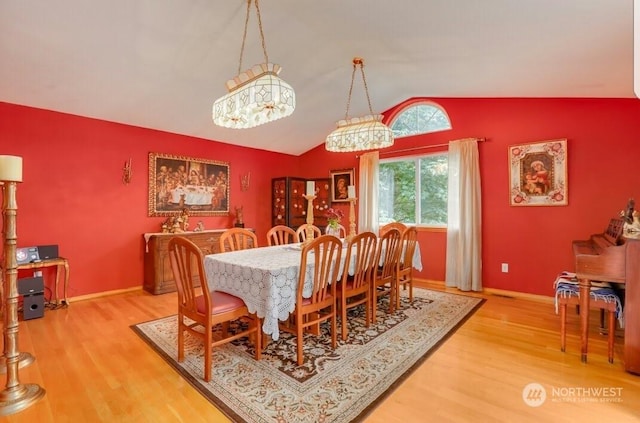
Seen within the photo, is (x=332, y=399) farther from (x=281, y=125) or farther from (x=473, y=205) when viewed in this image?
(x=281, y=125)

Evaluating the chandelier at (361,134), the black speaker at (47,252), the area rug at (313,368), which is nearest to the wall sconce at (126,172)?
the black speaker at (47,252)

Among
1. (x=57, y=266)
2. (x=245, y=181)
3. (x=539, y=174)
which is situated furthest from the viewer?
(x=245, y=181)

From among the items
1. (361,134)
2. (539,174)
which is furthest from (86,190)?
(539,174)

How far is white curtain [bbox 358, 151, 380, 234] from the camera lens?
17.2 feet

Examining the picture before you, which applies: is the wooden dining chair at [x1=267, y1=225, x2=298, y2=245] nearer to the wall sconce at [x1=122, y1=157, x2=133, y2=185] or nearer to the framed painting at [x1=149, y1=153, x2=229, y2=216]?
the framed painting at [x1=149, y1=153, x2=229, y2=216]

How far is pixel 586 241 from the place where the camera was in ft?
11.3

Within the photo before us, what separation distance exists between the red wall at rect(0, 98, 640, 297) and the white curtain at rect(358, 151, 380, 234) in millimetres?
853

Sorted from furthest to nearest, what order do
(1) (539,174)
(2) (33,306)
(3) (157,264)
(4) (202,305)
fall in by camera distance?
(3) (157,264) → (1) (539,174) → (2) (33,306) → (4) (202,305)

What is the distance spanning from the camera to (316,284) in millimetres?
2342

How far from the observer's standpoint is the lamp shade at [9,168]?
189cm

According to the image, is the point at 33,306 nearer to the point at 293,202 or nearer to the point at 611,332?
the point at 293,202

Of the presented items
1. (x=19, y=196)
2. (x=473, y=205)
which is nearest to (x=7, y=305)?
(x=19, y=196)

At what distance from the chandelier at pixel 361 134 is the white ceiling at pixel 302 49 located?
698 mm

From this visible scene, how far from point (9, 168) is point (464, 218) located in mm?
4724
